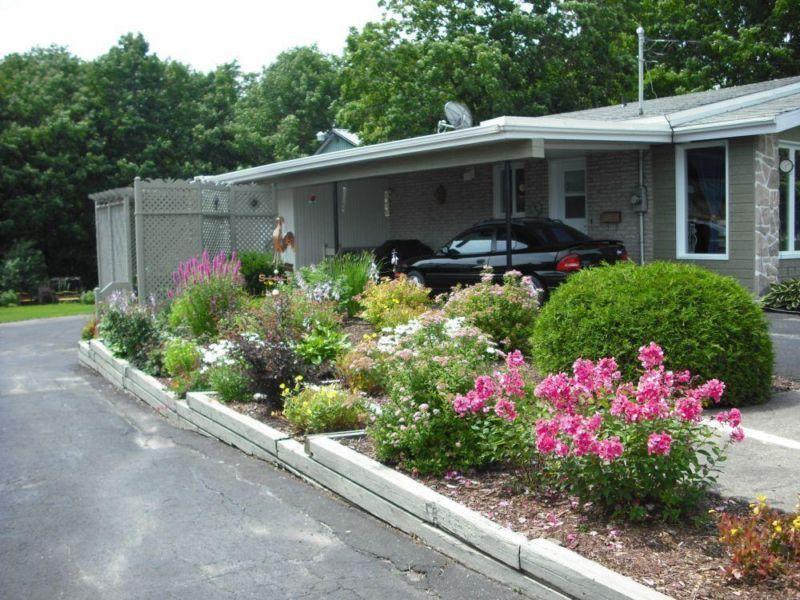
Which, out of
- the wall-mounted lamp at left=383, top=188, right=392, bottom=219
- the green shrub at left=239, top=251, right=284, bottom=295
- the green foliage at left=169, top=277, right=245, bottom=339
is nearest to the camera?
the green foliage at left=169, top=277, right=245, bottom=339

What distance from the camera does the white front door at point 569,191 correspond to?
664 inches

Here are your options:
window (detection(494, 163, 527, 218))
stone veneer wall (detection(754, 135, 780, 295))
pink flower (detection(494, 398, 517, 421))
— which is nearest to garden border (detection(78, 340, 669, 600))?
pink flower (detection(494, 398, 517, 421))

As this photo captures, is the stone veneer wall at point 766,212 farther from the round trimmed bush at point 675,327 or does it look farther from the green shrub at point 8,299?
the green shrub at point 8,299

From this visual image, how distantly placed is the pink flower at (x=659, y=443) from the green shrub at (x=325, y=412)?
118 inches

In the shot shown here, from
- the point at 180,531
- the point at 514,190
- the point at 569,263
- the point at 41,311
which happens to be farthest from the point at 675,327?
the point at 41,311

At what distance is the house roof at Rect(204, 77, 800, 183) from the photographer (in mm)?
12484

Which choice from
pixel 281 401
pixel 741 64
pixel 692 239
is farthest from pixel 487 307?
pixel 741 64

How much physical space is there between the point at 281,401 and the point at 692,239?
9085 mm

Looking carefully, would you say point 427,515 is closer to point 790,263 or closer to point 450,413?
point 450,413

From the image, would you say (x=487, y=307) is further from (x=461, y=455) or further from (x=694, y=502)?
(x=694, y=502)

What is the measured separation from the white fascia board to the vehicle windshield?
8.50ft

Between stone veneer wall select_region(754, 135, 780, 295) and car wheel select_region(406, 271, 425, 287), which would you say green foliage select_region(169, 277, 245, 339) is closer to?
car wheel select_region(406, 271, 425, 287)

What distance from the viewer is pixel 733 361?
7070mm

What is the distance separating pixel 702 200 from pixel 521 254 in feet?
11.3
